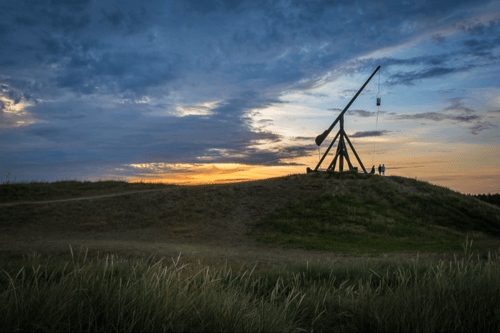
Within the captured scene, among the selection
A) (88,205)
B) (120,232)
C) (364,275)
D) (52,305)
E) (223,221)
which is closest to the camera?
(52,305)

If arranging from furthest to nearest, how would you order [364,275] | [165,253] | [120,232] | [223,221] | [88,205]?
[88,205] → [223,221] → [120,232] → [165,253] → [364,275]

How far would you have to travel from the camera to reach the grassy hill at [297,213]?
14.2m

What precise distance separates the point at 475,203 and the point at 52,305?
22872mm

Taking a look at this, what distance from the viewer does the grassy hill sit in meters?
14.2

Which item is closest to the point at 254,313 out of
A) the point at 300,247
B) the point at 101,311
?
the point at 101,311

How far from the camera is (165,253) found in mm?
9312

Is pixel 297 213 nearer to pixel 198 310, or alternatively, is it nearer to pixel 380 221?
pixel 380 221

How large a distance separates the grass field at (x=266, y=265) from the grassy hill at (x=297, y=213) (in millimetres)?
90

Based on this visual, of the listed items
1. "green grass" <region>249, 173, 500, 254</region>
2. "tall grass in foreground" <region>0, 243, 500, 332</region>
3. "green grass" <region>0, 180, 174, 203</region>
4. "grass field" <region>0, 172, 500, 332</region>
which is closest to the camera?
"tall grass in foreground" <region>0, 243, 500, 332</region>

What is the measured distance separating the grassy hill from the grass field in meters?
0.09

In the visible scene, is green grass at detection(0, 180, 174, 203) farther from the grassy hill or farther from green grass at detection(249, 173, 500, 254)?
green grass at detection(249, 173, 500, 254)

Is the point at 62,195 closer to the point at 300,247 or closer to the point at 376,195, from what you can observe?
the point at 300,247

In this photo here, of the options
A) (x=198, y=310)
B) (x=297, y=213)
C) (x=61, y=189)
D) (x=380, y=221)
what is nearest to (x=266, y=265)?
(x=198, y=310)

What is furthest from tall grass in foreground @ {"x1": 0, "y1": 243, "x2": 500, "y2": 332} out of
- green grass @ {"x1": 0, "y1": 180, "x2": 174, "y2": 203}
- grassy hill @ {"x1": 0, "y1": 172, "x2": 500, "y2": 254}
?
green grass @ {"x1": 0, "y1": 180, "x2": 174, "y2": 203}
